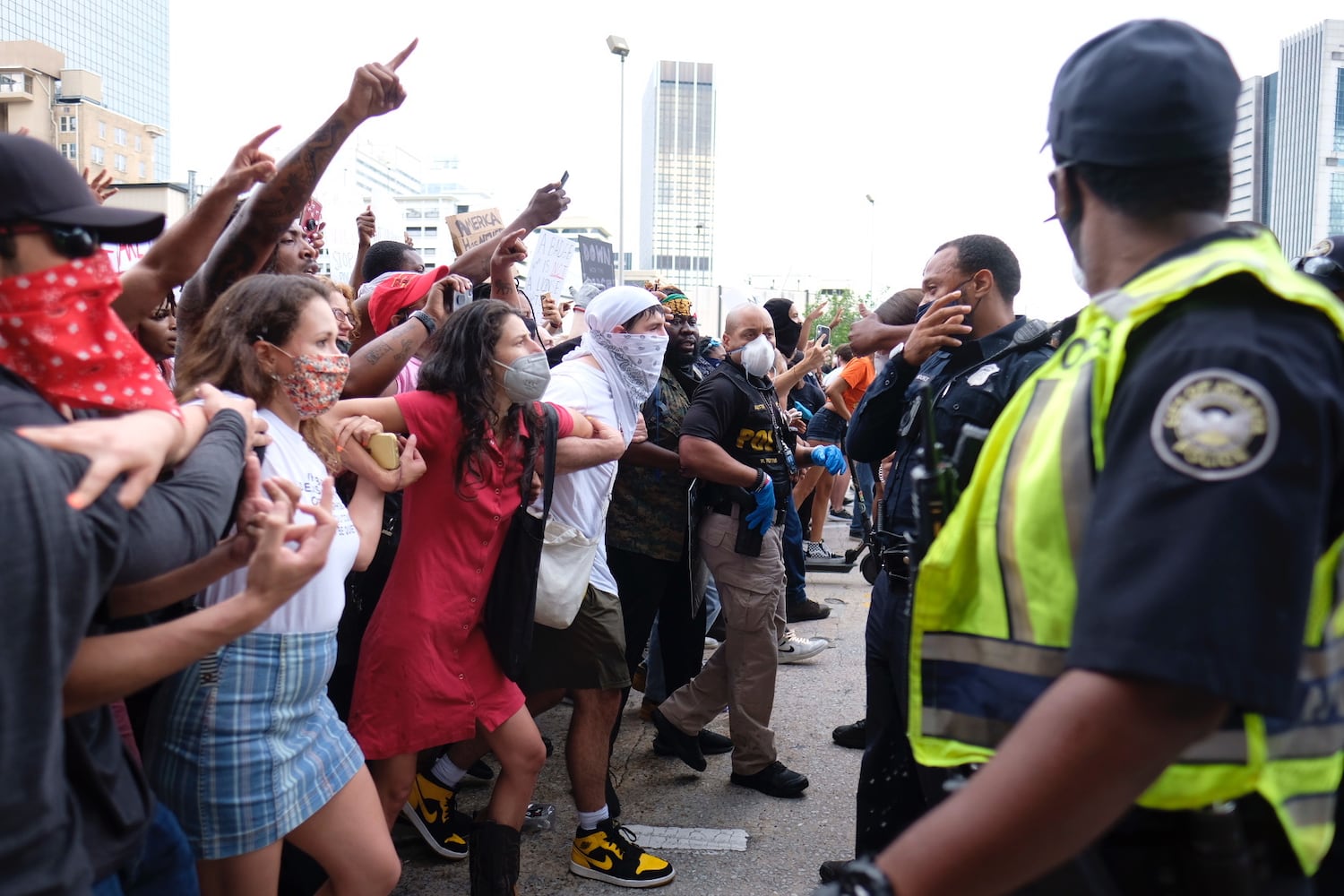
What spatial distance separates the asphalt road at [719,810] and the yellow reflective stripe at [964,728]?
8.58ft

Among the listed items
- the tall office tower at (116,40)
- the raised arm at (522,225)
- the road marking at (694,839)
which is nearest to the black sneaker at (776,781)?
the road marking at (694,839)

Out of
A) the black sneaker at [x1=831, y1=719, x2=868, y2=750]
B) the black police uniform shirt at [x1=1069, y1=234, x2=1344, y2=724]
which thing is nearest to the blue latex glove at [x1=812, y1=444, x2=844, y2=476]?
the black sneaker at [x1=831, y1=719, x2=868, y2=750]

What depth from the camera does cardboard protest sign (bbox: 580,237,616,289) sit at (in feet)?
30.4

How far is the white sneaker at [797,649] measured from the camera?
6.73 meters

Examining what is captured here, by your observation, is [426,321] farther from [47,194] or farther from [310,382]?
[47,194]

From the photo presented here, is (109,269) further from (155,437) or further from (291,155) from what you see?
(291,155)

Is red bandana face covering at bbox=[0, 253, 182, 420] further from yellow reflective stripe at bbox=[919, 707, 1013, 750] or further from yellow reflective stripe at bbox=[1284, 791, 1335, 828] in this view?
yellow reflective stripe at bbox=[1284, 791, 1335, 828]

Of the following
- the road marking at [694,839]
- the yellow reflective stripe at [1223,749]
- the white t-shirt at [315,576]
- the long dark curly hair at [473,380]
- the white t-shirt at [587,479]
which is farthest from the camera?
the road marking at [694,839]

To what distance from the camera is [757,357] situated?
16.4ft

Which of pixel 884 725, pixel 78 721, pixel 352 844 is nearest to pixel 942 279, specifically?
pixel 884 725

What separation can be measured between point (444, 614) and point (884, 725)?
145 centimetres

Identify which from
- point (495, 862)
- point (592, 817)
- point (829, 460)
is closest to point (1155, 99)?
point (495, 862)

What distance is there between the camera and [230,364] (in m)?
2.61

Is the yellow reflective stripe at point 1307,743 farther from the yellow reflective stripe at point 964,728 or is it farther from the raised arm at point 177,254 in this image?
the raised arm at point 177,254
